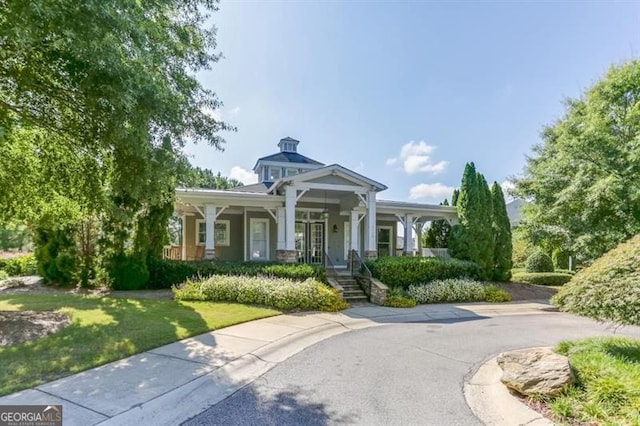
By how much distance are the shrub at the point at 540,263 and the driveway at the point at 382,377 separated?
12.3 meters

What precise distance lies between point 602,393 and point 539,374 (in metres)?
0.63

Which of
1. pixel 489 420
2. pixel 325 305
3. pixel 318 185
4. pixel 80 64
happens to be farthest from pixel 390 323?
pixel 80 64

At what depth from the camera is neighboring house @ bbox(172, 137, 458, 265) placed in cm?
1446

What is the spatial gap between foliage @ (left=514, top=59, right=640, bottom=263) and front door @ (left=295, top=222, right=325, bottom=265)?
9.89 metres

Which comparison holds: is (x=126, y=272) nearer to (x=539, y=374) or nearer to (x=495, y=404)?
(x=495, y=404)

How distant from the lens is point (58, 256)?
13500 millimetres

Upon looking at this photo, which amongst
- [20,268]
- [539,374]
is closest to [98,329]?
[539,374]

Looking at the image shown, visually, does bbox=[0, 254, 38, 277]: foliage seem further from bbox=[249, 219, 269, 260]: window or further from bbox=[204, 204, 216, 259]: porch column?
bbox=[249, 219, 269, 260]: window

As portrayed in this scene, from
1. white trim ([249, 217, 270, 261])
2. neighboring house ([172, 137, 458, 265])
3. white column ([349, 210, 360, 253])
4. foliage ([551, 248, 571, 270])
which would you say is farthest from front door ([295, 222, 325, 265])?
foliage ([551, 248, 571, 270])

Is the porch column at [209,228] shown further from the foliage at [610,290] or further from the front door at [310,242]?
the foliage at [610,290]

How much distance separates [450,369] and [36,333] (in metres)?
7.63

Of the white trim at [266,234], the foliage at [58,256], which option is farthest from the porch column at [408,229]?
the foliage at [58,256]

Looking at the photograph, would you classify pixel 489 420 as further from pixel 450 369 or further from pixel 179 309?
pixel 179 309

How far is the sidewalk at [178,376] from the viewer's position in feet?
13.1
